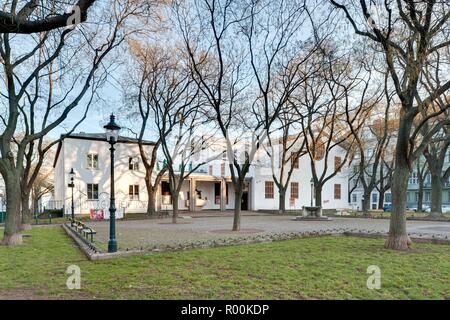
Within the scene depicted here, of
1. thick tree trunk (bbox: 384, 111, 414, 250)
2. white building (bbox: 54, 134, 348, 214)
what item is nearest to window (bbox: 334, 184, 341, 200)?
white building (bbox: 54, 134, 348, 214)

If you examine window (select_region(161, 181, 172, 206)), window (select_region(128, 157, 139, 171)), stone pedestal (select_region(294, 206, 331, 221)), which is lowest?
stone pedestal (select_region(294, 206, 331, 221))

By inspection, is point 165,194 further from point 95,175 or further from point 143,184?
point 95,175

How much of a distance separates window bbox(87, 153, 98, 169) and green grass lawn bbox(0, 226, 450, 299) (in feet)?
62.3

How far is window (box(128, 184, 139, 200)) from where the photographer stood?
1163 inches

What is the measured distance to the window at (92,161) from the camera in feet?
91.8

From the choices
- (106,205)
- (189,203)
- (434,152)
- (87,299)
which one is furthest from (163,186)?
(87,299)

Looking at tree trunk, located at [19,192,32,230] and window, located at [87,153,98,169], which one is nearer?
tree trunk, located at [19,192,32,230]

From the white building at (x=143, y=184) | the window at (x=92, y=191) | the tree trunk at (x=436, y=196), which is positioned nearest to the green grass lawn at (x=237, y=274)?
the tree trunk at (x=436, y=196)

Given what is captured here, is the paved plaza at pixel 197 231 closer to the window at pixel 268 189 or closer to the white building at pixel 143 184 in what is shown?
the white building at pixel 143 184

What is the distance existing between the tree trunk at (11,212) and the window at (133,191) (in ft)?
61.2

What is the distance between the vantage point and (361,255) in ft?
27.7

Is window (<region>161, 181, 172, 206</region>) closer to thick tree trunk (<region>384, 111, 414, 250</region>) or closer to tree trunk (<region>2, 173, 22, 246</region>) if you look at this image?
tree trunk (<region>2, 173, 22, 246</region>)
